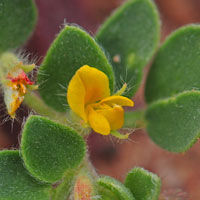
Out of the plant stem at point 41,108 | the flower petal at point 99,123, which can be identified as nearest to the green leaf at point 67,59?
the plant stem at point 41,108

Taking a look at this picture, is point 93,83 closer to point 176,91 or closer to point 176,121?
point 176,121

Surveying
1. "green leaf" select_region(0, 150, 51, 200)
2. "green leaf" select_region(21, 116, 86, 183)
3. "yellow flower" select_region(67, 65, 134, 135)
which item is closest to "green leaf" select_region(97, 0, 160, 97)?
"yellow flower" select_region(67, 65, 134, 135)

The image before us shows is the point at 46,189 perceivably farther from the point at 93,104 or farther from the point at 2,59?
the point at 2,59

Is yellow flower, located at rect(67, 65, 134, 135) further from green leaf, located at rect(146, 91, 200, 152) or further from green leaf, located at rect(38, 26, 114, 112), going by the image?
green leaf, located at rect(146, 91, 200, 152)

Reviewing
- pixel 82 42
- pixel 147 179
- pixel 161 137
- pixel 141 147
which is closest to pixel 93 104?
pixel 82 42

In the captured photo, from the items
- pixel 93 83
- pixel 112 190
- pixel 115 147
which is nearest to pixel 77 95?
pixel 93 83

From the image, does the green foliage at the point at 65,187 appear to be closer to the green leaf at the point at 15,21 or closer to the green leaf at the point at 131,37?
the green leaf at the point at 131,37
